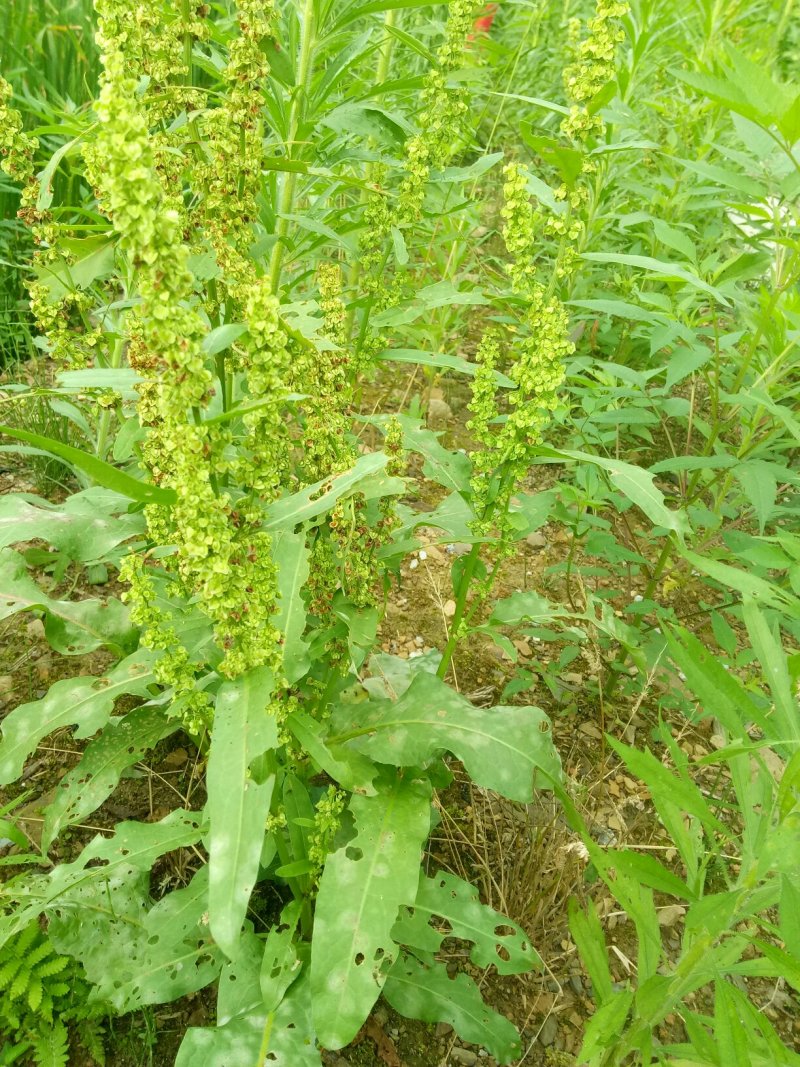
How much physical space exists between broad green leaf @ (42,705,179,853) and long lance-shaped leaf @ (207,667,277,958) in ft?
2.31

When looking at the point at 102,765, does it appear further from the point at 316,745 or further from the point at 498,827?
the point at 498,827

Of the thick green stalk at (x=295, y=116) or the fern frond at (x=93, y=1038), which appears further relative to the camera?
the thick green stalk at (x=295, y=116)

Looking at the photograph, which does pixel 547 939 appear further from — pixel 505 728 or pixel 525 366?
pixel 525 366

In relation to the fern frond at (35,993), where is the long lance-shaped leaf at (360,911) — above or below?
above

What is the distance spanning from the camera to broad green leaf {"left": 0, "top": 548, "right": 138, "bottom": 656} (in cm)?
194

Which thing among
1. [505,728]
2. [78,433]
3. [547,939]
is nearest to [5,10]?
[78,433]

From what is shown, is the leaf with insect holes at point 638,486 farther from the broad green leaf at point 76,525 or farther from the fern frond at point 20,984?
the fern frond at point 20,984

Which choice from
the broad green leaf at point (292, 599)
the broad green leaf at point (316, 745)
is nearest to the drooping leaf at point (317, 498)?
the broad green leaf at point (292, 599)

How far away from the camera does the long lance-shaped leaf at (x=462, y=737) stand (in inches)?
61.9

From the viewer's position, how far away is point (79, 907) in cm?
182

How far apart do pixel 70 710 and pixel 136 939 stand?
1.96ft

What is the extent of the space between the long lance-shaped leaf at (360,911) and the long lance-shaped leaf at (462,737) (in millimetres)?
137

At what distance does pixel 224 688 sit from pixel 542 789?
132 centimetres

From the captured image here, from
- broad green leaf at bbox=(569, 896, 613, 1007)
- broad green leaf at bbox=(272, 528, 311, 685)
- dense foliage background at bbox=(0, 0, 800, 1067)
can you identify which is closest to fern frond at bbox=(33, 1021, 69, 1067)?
dense foliage background at bbox=(0, 0, 800, 1067)
